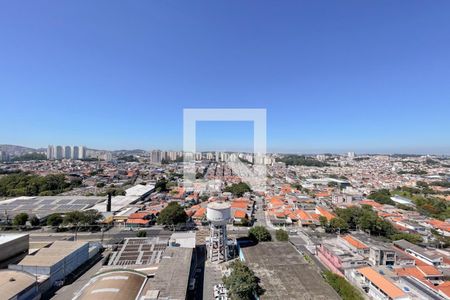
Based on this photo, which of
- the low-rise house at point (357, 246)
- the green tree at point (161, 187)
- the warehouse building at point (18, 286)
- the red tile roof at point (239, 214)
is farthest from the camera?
the green tree at point (161, 187)

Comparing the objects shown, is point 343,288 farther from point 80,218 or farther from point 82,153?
point 82,153


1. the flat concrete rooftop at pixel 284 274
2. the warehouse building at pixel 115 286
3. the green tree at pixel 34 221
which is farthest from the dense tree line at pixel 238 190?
the warehouse building at pixel 115 286

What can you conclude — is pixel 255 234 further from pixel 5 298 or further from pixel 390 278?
pixel 5 298

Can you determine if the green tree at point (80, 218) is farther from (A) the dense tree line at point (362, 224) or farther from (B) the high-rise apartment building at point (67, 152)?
(B) the high-rise apartment building at point (67, 152)

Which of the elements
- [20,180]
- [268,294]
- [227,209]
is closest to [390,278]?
[268,294]

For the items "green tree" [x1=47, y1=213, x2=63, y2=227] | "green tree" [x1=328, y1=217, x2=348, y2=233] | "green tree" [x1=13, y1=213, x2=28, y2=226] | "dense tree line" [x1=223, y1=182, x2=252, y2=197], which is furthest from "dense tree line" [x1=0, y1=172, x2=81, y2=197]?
"green tree" [x1=328, y1=217, x2=348, y2=233]

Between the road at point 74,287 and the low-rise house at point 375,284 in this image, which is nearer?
the low-rise house at point 375,284

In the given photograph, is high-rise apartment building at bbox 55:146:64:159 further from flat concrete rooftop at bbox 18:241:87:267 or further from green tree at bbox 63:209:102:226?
flat concrete rooftop at bbox 18:241:87:267
